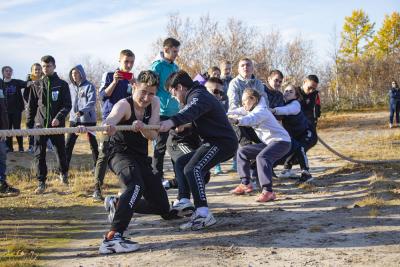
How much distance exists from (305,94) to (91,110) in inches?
151

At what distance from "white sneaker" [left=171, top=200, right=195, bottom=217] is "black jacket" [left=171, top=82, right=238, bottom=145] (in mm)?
748

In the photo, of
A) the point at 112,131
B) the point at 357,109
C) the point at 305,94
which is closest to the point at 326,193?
the point at 305,94

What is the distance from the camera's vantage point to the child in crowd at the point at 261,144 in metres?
6.52

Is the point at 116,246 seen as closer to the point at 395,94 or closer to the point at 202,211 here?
the point at 202,211

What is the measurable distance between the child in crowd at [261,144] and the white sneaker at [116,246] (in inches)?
93.5

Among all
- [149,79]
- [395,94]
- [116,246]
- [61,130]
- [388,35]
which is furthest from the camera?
[388,35]

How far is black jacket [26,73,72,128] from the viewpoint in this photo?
788 centimetres

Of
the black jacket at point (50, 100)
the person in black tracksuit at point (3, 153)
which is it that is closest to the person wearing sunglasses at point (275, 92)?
the black jacket at point (50, 100)

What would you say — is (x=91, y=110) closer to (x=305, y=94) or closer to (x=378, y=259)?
(x=305, y=94)

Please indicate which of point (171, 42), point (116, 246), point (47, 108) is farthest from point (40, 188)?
point (116, 246)

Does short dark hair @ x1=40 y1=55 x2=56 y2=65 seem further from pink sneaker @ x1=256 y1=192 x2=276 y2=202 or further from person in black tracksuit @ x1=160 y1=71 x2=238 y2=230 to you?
pink sneaker @ x1=256 y1=192 x2=276 y2=202

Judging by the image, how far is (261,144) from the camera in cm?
700

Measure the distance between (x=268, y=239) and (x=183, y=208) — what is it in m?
1.23

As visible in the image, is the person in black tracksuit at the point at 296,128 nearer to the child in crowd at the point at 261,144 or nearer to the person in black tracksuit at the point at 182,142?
the child in crowd at the point at 261,144
